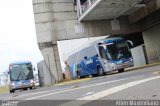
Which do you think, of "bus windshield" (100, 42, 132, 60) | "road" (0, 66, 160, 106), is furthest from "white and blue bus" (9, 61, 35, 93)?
"road" (0, 66, 160, 106)

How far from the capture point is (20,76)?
109ft

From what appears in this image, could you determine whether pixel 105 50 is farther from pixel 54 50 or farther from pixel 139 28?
pixel 139 28

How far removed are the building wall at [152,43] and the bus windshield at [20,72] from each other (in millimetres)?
13738

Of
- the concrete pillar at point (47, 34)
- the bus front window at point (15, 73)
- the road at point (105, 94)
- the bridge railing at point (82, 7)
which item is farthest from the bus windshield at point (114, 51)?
the road at point (105, 94)

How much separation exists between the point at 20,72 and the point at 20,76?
16.6 inches

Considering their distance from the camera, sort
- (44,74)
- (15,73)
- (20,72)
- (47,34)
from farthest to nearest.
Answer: (44,74), (20,72), (15,73), (47,34)

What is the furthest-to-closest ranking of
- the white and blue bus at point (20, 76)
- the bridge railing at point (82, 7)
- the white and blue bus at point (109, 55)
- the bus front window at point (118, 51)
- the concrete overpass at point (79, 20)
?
the white and blue bus at point (20, 76), the concrete overpass at point (79, 20), the bridge railing at point (82, 7), the bus front window at point (118, 51), the white and blue bus at point (109, 55)

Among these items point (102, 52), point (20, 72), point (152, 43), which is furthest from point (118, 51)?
point (20, 72)

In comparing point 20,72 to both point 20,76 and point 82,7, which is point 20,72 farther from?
point 82,7

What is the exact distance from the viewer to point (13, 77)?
3322cm

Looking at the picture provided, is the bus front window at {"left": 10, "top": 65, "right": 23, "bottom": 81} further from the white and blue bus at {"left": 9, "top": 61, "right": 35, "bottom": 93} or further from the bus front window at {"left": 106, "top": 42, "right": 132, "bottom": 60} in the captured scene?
the bus front window at {"left": 106, "top": 42, "right": 132, "bottom": 60}

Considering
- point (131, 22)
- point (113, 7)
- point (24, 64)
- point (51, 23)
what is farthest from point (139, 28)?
point (24, 64)

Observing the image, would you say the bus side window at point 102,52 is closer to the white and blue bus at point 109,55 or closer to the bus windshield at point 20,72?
the white and blue bus at point 109,55

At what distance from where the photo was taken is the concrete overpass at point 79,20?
31.5 m
